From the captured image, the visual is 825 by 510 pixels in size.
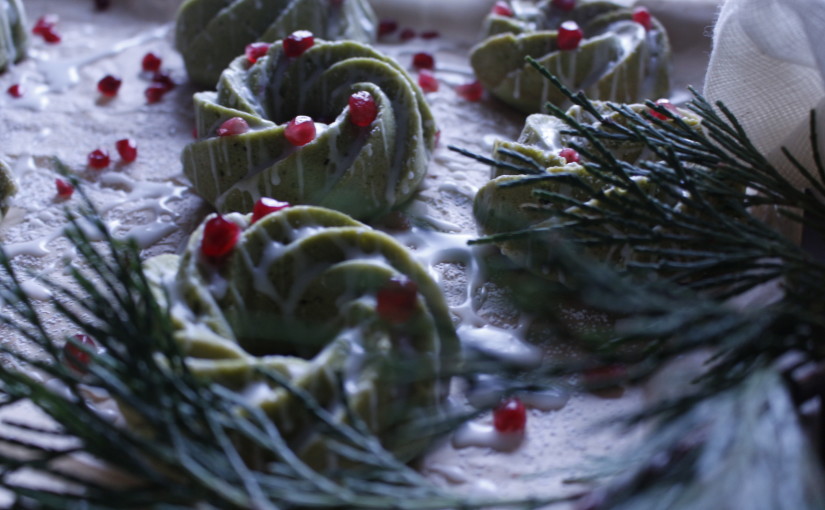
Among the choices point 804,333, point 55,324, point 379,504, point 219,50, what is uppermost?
point 804,333

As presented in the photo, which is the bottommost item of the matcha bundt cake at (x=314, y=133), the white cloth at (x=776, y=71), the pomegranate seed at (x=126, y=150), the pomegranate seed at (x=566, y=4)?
the pomegranate seed at (x=126, y=150)

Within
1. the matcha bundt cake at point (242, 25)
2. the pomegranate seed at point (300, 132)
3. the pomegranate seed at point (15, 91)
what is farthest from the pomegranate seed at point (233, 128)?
the pomegranate seed at point (15, 91)

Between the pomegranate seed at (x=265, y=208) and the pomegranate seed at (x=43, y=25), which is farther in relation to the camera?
the pomegranate seed at (x=43, y=25)

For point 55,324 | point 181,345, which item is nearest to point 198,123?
point 55,324

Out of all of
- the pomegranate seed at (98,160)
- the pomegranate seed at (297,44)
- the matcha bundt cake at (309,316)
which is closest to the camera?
the matcha bundt cake at (309,316)

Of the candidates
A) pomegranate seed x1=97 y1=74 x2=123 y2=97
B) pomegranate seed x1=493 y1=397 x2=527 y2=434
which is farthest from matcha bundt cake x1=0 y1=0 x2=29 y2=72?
pomegranate seed x1=493 y1=397 x2=527 y2=434

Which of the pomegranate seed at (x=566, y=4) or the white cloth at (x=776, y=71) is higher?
the white cloth at (x=776, y=71)

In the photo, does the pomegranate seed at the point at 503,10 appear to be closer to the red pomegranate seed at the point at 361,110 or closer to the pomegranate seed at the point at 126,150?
the red pomegranate seed at the point at 361,110

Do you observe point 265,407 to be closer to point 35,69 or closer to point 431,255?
point 431,255
